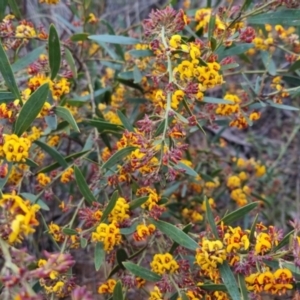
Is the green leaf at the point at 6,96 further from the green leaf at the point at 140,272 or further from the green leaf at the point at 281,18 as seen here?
the green leaf at the point at 281,18

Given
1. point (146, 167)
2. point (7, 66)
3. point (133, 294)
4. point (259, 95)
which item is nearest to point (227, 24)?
point (259, 95)

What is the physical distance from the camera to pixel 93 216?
1.85m

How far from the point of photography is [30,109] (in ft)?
5.61

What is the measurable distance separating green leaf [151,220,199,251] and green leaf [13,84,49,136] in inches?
22.3

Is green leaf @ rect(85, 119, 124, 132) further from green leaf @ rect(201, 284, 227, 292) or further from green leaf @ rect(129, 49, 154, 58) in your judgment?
green leaf @ rect(201, 284, 227, 292)

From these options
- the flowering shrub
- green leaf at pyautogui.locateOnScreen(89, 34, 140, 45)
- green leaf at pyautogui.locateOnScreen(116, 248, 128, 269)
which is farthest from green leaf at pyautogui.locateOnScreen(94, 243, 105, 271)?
green leaf at pyautogui.locateOnScreen(89, 34, 140, 45)

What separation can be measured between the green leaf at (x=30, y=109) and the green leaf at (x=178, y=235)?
0.57m

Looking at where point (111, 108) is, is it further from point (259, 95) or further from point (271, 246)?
point (271, 246)

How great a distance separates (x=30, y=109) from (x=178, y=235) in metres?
0.65

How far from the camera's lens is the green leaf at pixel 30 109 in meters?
1.69

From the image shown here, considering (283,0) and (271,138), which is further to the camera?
(271,138)

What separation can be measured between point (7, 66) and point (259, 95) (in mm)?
1032

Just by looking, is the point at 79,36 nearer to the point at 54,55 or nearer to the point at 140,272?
the point at 54,55

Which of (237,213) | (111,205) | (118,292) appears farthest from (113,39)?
(118,292)
